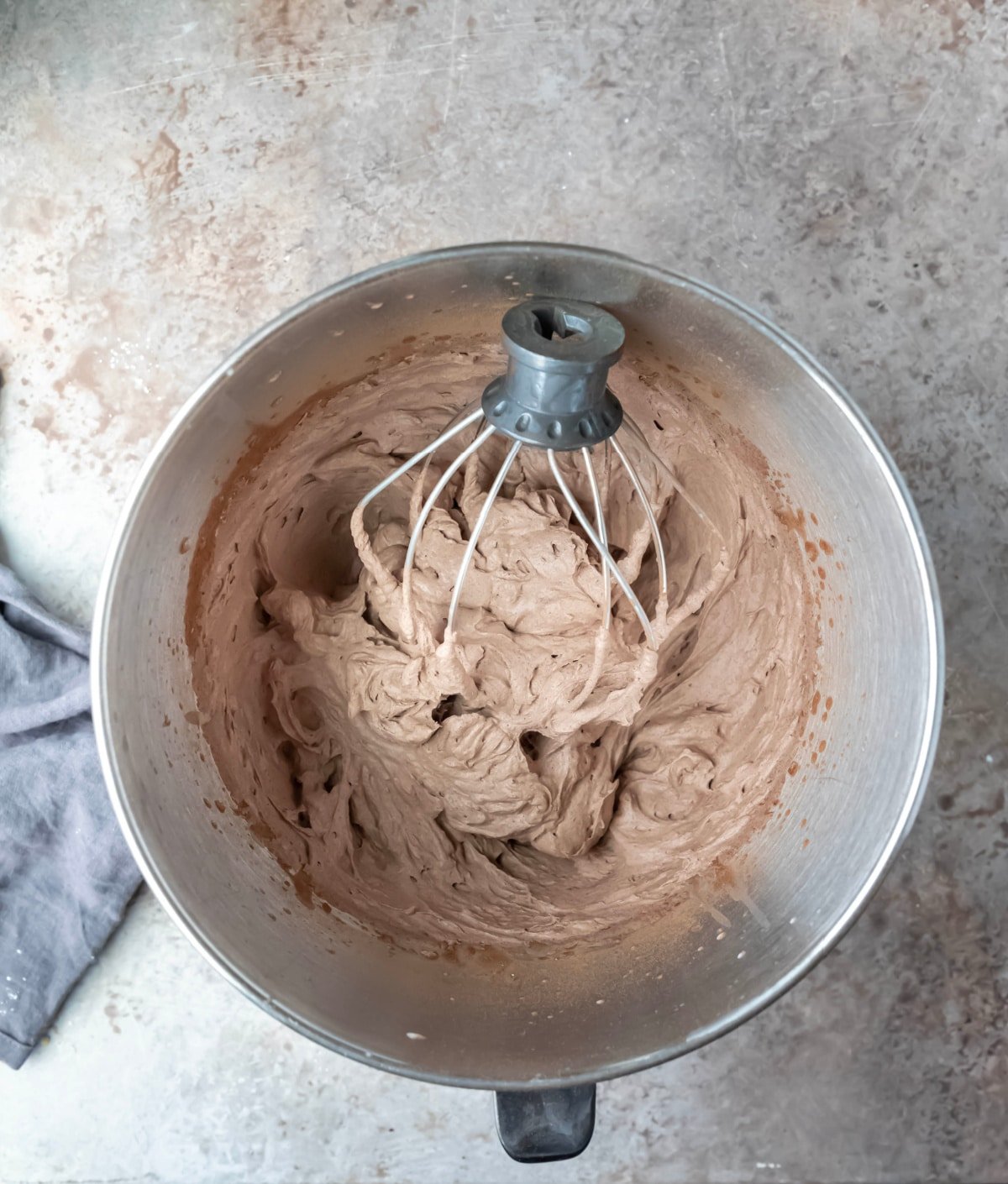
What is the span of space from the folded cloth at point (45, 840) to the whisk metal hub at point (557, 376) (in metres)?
0.88

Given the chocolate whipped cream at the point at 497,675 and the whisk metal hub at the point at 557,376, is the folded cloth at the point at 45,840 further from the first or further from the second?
the whisk metal hub at the point at 557,376

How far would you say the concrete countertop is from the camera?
1.35 meters

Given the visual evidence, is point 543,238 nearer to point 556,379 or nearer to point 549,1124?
point 556,379

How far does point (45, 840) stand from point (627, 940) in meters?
0.93

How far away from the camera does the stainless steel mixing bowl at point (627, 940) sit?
0.80m

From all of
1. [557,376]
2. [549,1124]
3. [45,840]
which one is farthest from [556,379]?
[45,840]

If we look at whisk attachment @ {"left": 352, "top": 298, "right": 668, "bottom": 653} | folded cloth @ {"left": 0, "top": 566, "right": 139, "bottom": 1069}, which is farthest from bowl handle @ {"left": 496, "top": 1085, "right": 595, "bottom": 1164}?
folded cloth @ {"left": 0, "top": 566, "right": 139, "bottom": 1069}

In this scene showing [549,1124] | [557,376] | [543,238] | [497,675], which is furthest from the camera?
[543,238]

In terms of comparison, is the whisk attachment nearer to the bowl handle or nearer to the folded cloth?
the bowl handle

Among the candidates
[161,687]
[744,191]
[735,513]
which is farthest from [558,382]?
[744,191]

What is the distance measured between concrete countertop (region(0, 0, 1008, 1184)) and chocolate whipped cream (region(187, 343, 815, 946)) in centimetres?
40

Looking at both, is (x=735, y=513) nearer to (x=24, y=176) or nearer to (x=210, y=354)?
(x=210, y=354)

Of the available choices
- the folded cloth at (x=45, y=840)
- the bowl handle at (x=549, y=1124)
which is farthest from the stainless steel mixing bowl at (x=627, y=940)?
the folded cloth at (x=45, y=840)

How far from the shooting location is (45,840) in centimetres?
139
